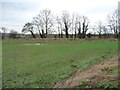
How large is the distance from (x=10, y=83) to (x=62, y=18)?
65938mm

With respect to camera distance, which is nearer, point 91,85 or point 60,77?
point 91,85

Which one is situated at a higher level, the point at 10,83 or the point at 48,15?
the point at 48,15

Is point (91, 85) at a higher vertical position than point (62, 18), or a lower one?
lower

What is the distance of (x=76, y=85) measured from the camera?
7.91 meters

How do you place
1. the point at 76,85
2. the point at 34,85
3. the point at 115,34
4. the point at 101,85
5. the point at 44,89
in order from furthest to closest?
the point at 115,34 < the point at 34,85 < the point at 44,89 < the point at 76,85 < the point at 101,85

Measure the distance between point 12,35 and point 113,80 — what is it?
65549 mm

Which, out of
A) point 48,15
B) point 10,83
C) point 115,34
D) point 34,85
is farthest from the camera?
point 48,15

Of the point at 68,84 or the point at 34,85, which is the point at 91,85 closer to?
the point at 68,84

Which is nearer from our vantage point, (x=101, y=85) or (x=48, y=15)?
(x=101, y=85)

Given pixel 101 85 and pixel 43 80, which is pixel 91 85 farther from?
pixel 43 80

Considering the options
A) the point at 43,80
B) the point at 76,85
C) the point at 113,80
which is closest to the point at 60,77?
the point at 43,80

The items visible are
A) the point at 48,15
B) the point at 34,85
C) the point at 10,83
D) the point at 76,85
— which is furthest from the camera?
the point at 48,15

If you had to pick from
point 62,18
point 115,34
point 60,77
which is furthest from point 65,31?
point 60,77

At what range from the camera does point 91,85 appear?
7.55m
